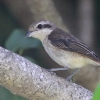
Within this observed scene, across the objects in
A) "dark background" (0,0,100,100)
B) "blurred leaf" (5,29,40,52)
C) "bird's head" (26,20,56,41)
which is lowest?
"dark background" (0,0,100,100)

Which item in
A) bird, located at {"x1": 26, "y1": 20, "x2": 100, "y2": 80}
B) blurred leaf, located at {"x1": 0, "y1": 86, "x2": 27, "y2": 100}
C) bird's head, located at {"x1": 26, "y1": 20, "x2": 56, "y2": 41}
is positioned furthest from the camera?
bird's head, located at {"x1": 26, "y1": 20, "x2": 56, "y2": 41}

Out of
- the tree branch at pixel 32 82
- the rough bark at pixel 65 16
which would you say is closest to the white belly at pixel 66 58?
the tree branch at pixel 32 82

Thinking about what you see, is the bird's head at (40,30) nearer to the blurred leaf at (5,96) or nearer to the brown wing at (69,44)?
the brown wing at (69,44)

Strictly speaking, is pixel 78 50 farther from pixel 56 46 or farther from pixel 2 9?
pixel 2 9

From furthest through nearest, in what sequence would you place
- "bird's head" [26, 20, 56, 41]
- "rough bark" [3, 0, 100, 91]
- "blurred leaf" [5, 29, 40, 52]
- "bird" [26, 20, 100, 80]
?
"rough bark" [3, 0, 100, 91]
"blurred leaf" [5, 29, 40, 52]
"bird's head" [26, 20, 56, 41]
"bird" [26, 20, 100, 80]

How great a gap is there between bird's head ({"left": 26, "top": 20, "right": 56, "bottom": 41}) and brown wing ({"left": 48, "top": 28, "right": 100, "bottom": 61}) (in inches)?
3.5

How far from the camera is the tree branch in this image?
323 cm

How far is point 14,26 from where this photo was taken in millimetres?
6176

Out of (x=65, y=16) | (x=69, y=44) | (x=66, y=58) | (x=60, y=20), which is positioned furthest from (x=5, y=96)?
(x=65, y=16)

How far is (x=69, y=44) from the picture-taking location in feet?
13.7

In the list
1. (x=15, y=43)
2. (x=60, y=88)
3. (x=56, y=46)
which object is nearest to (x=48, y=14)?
(x=15, y=43)

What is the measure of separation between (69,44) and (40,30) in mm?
429

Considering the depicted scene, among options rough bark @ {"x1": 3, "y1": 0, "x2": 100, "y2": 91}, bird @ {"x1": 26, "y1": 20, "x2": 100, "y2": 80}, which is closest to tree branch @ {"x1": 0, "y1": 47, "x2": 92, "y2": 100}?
bird @ {"x1": 26, "y1": 20, "x2": 100, "y2": 80}

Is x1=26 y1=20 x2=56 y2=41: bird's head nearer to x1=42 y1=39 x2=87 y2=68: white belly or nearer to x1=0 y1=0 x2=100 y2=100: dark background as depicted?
x1=42 y1=39 x2=87 y2=68: white belly
